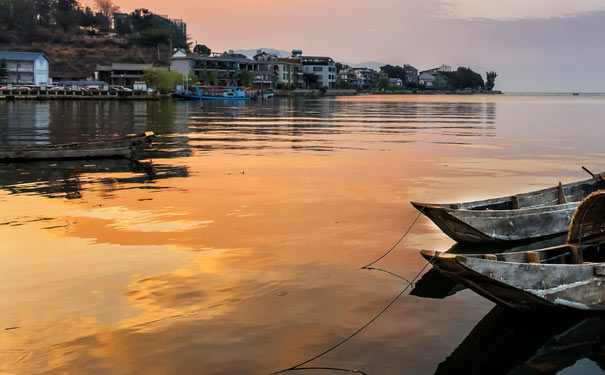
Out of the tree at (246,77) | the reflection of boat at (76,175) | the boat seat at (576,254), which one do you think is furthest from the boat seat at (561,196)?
the tree at (246,77)

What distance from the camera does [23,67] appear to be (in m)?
114

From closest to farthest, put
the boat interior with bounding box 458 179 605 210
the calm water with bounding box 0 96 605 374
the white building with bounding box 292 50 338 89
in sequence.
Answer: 1. the calm water with bounding box 0 96 605 374
2. the boat interior with bounding box 458 179 605 210
3. the white building with bounding box 292 50 338 89

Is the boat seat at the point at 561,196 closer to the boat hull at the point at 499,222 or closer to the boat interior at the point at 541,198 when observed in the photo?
the boat interior at the point at 541,198

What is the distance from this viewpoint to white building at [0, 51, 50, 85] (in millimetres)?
112125

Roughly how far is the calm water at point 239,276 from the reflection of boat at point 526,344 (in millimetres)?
25

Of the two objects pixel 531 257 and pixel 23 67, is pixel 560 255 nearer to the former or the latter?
pixel 531 257

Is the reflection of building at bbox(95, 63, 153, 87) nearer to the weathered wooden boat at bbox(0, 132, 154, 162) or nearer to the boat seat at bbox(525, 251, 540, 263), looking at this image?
the weathered wooden boat at bbox(0, 132, 154, 162)

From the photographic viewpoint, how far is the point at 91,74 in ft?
457

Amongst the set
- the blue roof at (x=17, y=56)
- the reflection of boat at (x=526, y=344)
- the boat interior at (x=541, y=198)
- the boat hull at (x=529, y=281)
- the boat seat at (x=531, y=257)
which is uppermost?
the blue roof at (x=17, y=56)

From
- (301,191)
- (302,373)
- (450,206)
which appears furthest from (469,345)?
(301,191)

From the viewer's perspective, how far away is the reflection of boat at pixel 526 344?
7.33m

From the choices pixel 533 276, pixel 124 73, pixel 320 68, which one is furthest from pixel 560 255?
pixel 320 68

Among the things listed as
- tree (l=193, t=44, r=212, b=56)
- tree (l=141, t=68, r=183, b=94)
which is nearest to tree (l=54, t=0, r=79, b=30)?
tree (l=193, t=44, r=212, b=56)

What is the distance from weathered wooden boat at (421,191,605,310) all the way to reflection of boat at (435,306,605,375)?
0.32m
